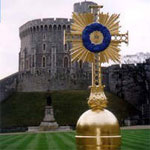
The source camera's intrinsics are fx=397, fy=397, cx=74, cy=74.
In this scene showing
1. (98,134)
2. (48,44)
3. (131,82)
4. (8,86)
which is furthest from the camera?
(48,44)

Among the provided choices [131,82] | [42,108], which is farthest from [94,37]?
[131,82]

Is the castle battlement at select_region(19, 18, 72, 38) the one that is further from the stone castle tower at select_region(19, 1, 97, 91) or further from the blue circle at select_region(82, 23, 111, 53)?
the blue circle at select_region(82, 23, 111, 53)

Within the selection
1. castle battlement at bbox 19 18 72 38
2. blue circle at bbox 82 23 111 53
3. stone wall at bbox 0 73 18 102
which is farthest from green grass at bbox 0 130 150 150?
castle battlement at bbox 19 18 72 38

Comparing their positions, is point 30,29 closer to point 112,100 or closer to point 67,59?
point 67,59

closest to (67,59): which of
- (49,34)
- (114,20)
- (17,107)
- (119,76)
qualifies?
(49,34)

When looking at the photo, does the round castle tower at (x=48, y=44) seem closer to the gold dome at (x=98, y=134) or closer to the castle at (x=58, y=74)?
the castle at (x=58, y=74)

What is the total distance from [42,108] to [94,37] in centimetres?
4774

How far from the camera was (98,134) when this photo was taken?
14.3ft

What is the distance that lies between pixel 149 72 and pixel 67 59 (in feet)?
74.2

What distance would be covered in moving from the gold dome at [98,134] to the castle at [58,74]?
50268mm

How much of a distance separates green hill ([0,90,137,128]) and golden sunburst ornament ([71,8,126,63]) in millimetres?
Result: 40720

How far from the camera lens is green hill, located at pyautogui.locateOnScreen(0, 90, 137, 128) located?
47228 mm

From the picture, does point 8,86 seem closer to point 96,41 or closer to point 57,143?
point 57,143

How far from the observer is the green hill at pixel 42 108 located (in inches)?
1859
